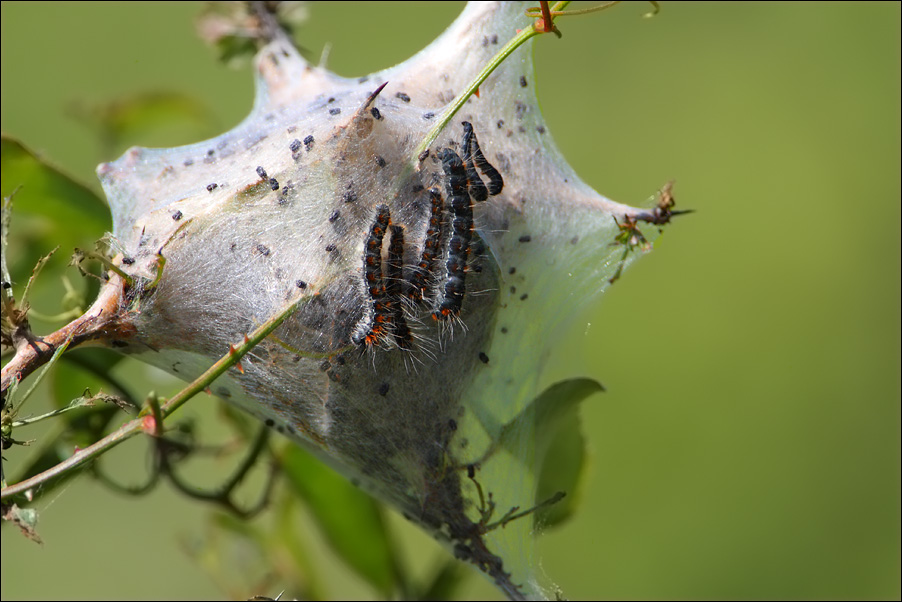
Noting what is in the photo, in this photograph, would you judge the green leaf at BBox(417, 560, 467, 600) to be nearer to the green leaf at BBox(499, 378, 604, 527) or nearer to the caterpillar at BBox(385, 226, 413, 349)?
the green leaf at BBox(499, 378, 604, 527)

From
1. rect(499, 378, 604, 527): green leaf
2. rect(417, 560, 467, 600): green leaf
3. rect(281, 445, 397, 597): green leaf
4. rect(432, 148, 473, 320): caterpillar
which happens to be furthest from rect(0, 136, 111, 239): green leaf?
rect(417, 560, 467, 600): green leaf

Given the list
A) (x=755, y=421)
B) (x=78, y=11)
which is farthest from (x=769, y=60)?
(x=78, y=11)

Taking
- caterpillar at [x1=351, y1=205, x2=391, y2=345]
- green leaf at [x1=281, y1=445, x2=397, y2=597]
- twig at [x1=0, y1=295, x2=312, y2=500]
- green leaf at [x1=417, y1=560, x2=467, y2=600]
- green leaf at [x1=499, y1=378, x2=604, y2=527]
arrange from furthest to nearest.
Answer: green leaf at [x1=281, y1=445, x2=397, y2=597] < green leaf at [x1=417, y1=560, x2=467, y2=600] < green leaf at [x1=499, y1=378, x2=604, y2=527] < caterpillar at [x1=351, y1=205, x2=391, y2=345] < twig at [x1=0, y1=295, x2=312, y2=500]

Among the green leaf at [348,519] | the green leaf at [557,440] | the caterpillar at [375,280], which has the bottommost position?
the green leaf at [348,519]

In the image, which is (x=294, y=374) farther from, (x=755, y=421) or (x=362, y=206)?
(x=755, y=421)

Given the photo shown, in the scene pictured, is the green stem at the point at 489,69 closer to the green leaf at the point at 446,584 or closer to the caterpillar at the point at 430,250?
the caterpillar at the point at 430,250

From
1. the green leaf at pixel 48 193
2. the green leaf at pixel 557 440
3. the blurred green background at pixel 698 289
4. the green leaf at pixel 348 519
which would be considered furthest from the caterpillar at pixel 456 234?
the blurred green background at pixel 698 289
